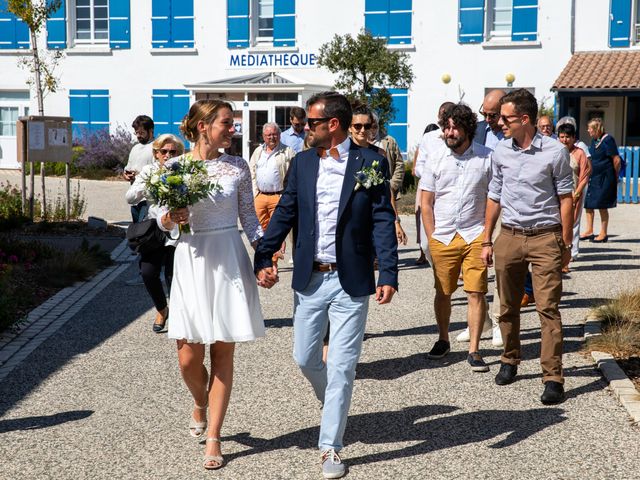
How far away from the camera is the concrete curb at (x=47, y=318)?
7.66 meters

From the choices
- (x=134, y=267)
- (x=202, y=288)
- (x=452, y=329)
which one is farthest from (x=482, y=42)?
(x=202, y=288)

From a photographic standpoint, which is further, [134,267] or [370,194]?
[134,267]

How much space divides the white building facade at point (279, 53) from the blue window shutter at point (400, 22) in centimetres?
3

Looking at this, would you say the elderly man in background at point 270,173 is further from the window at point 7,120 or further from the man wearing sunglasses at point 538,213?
the window at point 7,120

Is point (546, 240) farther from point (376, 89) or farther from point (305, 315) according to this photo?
point (376, 89)

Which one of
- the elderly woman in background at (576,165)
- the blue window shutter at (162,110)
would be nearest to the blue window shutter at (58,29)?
the blue window shutter at (162,110)

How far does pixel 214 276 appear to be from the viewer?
527cm

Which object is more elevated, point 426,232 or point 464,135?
point 464,135

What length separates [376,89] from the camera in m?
26.8

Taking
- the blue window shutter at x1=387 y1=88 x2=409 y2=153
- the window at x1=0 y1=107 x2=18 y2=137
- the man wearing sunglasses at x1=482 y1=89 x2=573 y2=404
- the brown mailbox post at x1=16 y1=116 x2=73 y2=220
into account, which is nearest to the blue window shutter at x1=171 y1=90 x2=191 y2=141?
the window at x1=0 y1=107 x2=18 y2=137

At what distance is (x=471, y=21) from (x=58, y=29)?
40.8ft

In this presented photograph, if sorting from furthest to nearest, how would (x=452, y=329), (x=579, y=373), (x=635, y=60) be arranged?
(x=635, y=60), (x=452, y=329), (x=579, y=373)

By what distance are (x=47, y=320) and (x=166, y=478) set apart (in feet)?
14.6

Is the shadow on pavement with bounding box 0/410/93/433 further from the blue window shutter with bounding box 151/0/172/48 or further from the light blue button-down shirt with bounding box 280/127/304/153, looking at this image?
the blue window shutter with bounding box 151/0/172/48
